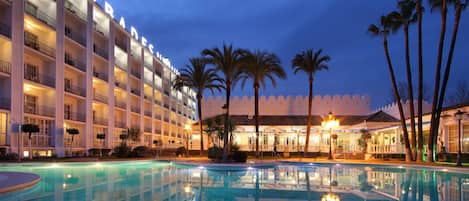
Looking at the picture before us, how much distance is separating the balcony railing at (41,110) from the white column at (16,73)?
2.09m

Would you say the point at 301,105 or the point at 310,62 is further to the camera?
the point at 301,105

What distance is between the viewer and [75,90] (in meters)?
33.7

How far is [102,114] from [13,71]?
14791 millimetres

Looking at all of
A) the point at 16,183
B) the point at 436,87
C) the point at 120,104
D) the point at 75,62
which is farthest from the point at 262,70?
the point at 16,183

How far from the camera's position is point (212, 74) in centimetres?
3734

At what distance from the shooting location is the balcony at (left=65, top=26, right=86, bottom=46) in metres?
32.9

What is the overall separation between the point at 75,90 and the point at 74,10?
22.3 ft

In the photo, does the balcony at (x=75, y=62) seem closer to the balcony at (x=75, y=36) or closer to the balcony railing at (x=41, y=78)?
the balcony at (x=75, y=36)

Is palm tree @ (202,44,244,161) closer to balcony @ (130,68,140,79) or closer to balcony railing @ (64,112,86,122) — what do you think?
balcony railing @ (64,112,86,122)

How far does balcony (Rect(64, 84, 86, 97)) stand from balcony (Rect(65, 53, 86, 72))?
167 centimetres

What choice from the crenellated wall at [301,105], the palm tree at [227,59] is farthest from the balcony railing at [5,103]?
the crenellated wall at [301,105]

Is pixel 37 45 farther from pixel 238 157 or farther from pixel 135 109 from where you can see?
pixel 135 109

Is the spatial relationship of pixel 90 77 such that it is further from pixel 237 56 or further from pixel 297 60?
pixel 297 60

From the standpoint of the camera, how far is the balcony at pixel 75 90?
3255cm
